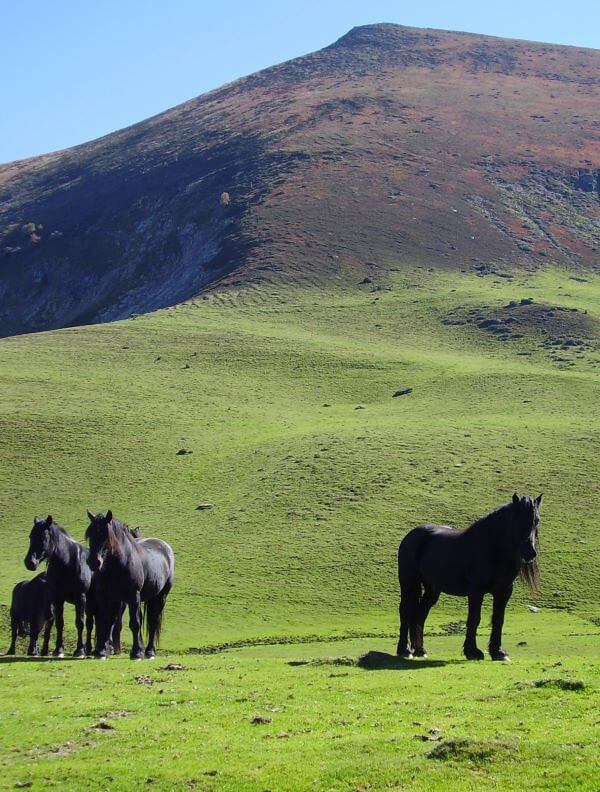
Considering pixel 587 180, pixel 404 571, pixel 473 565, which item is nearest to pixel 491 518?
pixel 473 565

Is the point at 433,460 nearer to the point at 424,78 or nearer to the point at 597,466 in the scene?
the point at 597,466

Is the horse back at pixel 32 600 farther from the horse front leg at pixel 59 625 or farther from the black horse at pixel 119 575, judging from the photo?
the black horse at pixel 119 575

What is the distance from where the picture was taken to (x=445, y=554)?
2016 cm

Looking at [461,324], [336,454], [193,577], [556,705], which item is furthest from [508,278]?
[556,705]

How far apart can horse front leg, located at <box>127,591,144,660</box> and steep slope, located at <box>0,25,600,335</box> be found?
240 ft

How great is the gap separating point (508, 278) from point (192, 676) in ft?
266

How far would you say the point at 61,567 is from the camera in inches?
871

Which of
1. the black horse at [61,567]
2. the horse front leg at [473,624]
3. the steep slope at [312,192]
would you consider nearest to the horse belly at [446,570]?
the horse front leg at [473,624]

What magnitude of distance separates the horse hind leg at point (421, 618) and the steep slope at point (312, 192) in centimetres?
7376

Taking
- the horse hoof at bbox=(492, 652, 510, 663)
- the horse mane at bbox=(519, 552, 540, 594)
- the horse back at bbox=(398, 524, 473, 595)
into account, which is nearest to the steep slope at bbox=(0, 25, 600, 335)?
the horse back at bbox=(398, 524, 473, 595)

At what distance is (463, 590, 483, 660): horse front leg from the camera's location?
65.1ft

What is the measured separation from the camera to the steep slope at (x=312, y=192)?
103 meters

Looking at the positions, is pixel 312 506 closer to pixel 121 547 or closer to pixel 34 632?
pixel 34 632

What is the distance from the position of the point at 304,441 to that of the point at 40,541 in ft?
96.0
